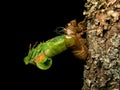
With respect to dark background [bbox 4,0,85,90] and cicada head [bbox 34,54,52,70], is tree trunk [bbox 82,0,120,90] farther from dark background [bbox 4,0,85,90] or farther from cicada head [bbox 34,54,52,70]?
dark background [bbox 4,0,85,90]

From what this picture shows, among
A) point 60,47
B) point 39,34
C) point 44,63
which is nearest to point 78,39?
point 60,47

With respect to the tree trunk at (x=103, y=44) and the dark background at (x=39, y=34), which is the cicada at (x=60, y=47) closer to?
the tree trunk at (x=103, y=44)

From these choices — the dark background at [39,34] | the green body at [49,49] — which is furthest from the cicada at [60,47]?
the dark background at [39,34]

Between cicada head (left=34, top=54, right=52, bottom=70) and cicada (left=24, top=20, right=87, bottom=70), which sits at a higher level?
cicada (left=24, top=20, right=87, bottom=70)

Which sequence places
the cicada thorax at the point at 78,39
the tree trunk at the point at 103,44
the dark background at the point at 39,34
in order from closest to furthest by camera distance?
1. the tree trunk at the point at 103,44
2. the cicada thorax at the point at 78,39
3. the dark background at the point at 39,34

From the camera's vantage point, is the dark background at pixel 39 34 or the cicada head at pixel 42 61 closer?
the cicada head at pixel 42 61

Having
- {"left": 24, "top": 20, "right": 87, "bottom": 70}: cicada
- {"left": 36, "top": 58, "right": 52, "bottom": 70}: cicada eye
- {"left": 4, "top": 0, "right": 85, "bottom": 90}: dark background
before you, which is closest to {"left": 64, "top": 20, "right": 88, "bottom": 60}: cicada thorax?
{"left": 24, "top": 20, "right": 87, "bottom": 70}: cicada

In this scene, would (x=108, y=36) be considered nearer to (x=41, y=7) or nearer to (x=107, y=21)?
(x=107, y=21)
